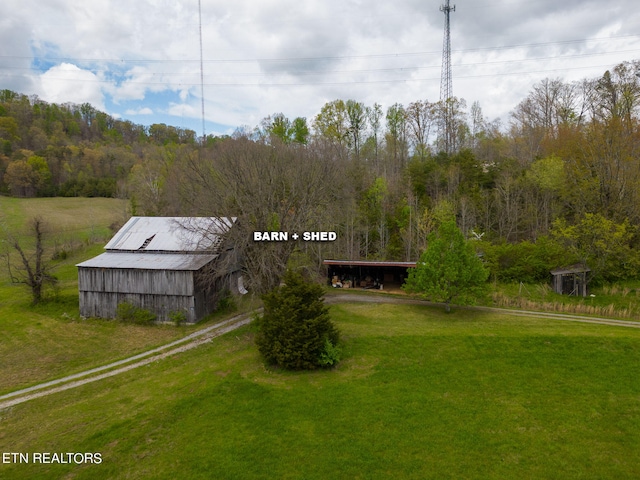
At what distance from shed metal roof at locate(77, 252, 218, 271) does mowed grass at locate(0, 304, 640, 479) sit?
7.55 meters

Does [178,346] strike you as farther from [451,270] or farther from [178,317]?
[451,270]

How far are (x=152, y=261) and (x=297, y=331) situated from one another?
550 inches

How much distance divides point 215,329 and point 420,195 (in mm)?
28604

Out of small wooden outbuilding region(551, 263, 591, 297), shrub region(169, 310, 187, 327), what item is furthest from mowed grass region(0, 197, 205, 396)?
small wooden outbuilding region(551, 263, 591, 297)

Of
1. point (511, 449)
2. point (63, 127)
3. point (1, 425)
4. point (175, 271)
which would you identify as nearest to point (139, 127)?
point (63, 127)

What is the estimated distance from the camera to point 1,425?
1250 cm

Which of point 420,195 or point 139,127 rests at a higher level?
point 139,127

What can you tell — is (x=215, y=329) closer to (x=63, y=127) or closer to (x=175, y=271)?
(x=175, y=271)

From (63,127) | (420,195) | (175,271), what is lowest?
(175,271)

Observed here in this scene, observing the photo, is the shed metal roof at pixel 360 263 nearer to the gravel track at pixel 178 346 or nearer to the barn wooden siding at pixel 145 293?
the gravel track at pixel 178 346

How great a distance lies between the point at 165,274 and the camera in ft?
76.0

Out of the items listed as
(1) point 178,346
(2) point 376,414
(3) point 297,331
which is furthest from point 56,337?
(2) point 376,414

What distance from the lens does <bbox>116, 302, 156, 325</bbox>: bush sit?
23.2 m

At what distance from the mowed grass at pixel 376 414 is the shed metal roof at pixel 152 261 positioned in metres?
7.55
